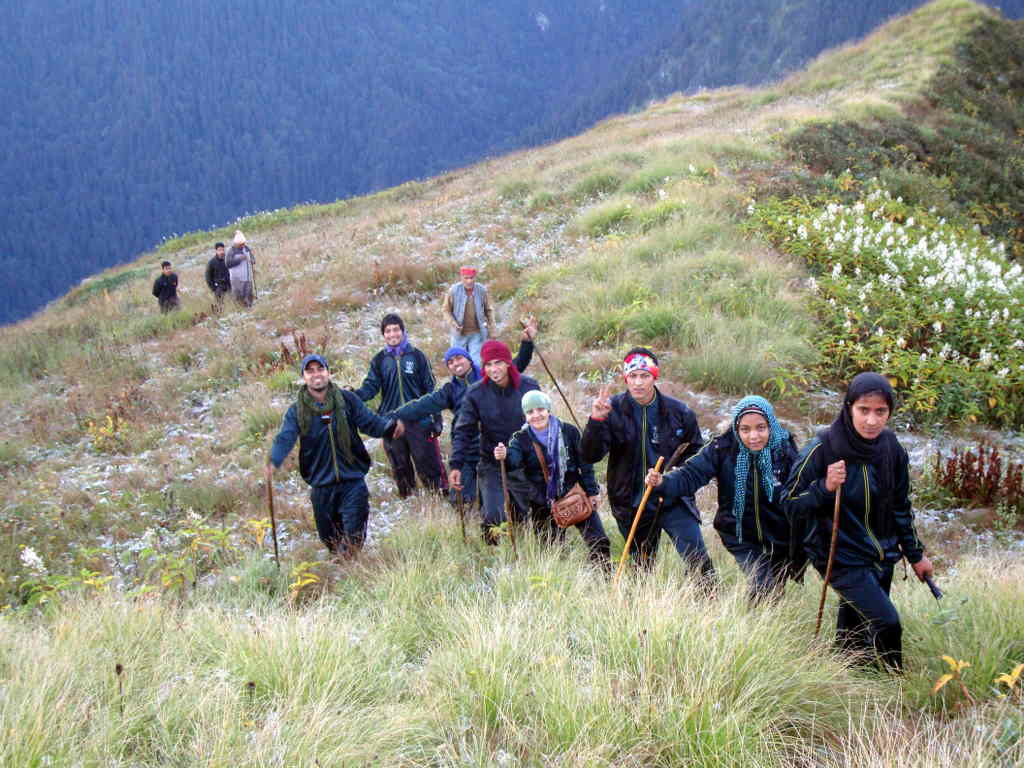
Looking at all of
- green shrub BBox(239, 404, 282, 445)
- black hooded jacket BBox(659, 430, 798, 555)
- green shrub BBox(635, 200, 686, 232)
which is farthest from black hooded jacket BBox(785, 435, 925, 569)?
green shrub BBox(635, 200, 686, 232)

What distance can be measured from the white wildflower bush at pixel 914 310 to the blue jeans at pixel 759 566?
5134mm

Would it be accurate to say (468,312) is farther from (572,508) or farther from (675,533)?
(675,533)

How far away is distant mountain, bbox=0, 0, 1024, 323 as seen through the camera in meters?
138

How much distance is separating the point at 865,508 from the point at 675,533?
4.15ft

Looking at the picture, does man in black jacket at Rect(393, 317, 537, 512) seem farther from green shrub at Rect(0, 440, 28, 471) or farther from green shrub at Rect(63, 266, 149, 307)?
green shrub at Rect(63, 266, 149, 307)

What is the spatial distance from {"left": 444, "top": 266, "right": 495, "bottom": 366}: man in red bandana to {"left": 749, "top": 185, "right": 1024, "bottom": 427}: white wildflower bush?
4.13m

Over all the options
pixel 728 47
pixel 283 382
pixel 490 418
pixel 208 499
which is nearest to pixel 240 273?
pixel 283 382

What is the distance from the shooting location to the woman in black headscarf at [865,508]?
3.46 m

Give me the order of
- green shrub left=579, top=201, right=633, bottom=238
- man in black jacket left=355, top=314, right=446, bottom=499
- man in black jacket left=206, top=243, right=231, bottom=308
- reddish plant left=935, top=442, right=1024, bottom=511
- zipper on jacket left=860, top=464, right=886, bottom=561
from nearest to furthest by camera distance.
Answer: zipper on jacket left=860, top=464, right=886, bottom=561
reddish plant left=935, top=442, right=1024, bottom=511
man in black jacket left=355, top=314, right=446, bottom=499
green shrub left=579, top=201, right=633, bottom=238
man in black jacket left=206, top=243, right=231, bottom=308

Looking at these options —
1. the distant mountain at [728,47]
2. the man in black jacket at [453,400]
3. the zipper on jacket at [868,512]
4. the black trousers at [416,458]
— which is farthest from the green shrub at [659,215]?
the distant mountain at [728,47]

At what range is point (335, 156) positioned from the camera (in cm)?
17400

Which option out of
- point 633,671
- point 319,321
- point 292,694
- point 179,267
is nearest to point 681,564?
point 633,671

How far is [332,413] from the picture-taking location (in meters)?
5.64

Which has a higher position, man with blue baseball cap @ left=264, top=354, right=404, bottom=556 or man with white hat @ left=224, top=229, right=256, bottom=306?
man with white hat @ left=224, top=229, right=256, bottom=306
